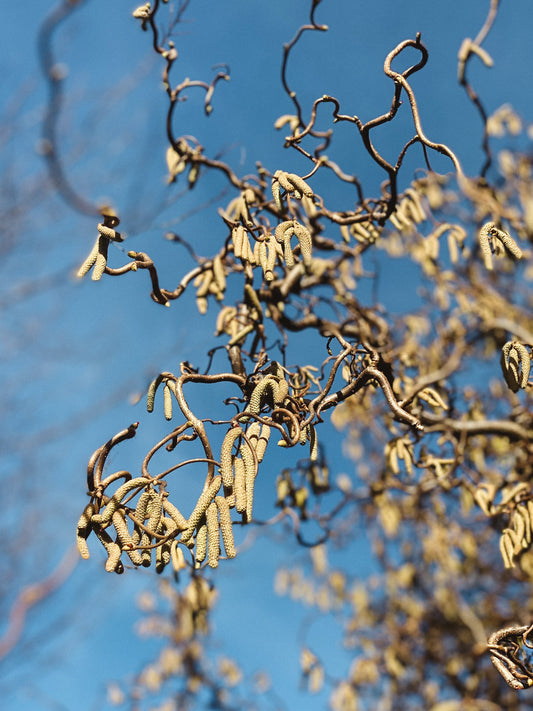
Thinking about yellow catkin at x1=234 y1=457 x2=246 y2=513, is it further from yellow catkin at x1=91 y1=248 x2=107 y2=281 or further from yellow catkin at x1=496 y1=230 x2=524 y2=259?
yellow catkin at x1=496 y1=230 x2=524 y2=259

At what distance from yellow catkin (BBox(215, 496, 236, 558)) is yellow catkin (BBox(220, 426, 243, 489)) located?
28 millimetres

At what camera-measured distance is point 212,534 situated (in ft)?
3.08

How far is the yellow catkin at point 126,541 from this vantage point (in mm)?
956

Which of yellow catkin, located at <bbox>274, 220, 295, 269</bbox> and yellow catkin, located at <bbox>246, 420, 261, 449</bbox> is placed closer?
yellow catkin, located at <bbox>246, 420, 261, 449</bbox>

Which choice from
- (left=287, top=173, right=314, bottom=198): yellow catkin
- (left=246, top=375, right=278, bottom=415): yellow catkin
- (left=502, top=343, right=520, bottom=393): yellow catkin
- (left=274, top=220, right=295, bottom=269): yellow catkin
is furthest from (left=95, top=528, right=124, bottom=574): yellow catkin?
(left=502, top=343, right=520, bottom=393): yellow catkin

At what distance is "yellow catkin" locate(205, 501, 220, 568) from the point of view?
92cm

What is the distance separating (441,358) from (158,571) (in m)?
2.57

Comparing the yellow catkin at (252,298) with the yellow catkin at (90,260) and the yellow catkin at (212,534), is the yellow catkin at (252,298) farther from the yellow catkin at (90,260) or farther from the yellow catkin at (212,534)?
the yellow catkin at (212,534)

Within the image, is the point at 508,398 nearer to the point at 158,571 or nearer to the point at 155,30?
the point at 155,30

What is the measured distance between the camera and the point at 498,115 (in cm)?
411

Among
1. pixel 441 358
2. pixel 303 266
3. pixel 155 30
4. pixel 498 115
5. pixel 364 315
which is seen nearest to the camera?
pixel 155 30

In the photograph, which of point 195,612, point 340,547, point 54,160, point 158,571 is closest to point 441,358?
point 340,547

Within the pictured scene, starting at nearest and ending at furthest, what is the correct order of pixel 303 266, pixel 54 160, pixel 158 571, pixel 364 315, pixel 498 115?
pixel 158 571, pixel 303 266, pixel 364 315, pixel 54 160, pixel 498 115

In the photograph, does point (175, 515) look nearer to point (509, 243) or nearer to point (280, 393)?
point (280, 393)
